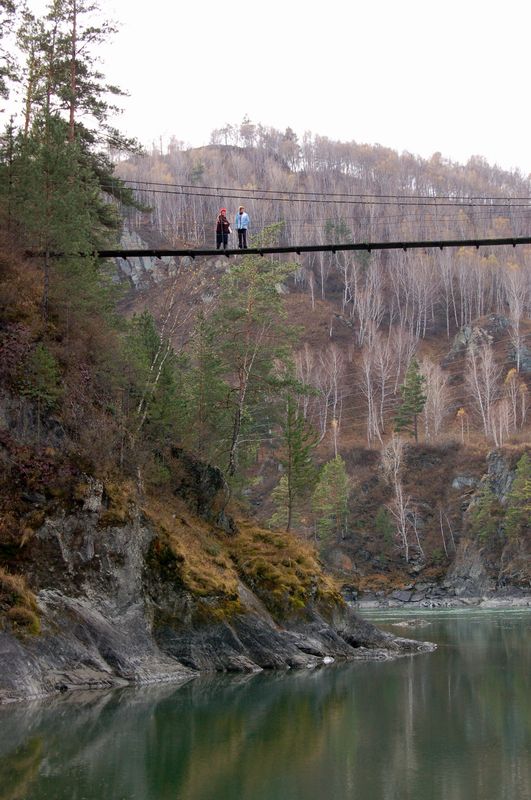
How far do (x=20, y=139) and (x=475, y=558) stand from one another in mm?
51970

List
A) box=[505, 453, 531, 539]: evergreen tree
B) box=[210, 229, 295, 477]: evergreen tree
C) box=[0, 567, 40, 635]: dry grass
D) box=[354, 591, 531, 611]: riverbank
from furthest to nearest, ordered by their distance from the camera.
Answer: box=[505, 453, 531, 539]: evergreen tree < box=[354, 591, 531, 611]: riverbank < box=[210, 229, 295, 477]: evergreen tree < box=[0, 567, 40, 635]: dry grass

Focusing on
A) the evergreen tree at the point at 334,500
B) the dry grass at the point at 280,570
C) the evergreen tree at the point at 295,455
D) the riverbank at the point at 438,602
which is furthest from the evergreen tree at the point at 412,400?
the dry grass at the point at 280,570

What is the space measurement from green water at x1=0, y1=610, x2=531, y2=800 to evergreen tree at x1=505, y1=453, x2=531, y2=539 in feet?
133

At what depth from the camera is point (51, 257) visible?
26578mm

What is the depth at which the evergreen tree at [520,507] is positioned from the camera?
217 feet

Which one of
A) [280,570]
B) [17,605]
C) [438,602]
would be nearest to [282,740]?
[17,605]

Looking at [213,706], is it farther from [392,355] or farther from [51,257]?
[392,355]

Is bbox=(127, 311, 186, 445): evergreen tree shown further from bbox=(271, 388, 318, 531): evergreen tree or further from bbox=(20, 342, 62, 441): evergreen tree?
bbox=(271, 388, 318, 531): evergreen tree

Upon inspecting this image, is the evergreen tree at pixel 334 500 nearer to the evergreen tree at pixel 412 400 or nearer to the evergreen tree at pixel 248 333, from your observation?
the evergreen tree at pixel 412 400

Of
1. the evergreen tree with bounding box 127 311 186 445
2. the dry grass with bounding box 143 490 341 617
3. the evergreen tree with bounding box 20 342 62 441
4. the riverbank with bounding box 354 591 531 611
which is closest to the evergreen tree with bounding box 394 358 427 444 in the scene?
the riverbank with bounding box 354 591 531 611

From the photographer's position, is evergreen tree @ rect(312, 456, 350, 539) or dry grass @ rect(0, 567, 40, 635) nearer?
dry grass @ rect(0, 567, 40, 635)

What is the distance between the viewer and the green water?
45.4 feet

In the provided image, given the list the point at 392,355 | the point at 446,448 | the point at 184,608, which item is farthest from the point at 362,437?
the point at 184,608

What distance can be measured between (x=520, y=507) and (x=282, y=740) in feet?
171
